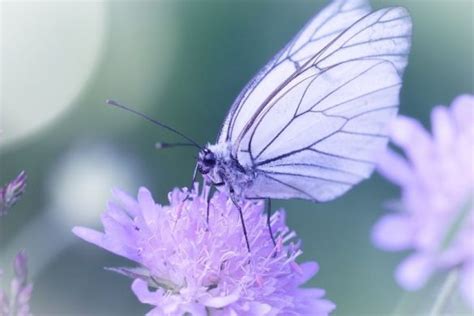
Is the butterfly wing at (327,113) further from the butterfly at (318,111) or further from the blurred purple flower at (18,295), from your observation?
the blurred purple flower at (18,295)

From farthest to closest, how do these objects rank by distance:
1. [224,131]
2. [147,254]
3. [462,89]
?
[462,89] < [224,131] < [147,254]

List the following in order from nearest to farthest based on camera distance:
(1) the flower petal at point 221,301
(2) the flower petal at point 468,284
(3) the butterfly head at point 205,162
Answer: (1) the flower petal at point 221,301 → (3) the butterfly head at point 205,162 → (2) the flower petal at point 468,284

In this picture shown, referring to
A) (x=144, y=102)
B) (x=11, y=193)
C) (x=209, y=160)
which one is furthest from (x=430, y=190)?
(x=144, y=102)

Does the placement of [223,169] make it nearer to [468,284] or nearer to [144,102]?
[468,284]

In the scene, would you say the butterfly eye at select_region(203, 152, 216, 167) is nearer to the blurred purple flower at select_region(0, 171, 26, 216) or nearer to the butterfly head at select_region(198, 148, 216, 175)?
the butterfly head at select_region(198, 148, 216, 175)

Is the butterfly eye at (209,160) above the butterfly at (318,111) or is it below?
below

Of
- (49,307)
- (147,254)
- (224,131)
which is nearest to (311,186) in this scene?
(224,131)

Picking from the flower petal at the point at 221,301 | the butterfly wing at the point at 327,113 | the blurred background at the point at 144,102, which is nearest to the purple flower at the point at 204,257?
the flower petal at the point at 221,301

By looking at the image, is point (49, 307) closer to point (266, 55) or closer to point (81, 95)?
point (81, 95)
